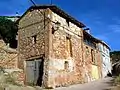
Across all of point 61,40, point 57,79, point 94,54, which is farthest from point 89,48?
Result: point 57,79

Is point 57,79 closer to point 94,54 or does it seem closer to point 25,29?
point 25,29

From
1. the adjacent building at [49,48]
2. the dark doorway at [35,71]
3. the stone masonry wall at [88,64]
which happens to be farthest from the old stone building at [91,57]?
the dark doorway at [35,71]

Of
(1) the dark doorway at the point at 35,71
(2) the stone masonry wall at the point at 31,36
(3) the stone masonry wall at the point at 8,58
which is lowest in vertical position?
(1) the dark doorway at the point at 35,71

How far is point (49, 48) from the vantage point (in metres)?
20.6

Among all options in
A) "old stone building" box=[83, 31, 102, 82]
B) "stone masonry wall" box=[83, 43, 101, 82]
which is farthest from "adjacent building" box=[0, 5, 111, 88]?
"old stone building" box=[83, 31, 102, 82]

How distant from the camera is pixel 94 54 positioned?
107 feet

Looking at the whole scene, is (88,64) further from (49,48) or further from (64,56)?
(49,48)

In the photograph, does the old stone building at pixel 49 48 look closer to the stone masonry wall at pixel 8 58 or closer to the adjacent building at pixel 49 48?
the adjacent building at pixel 49 48

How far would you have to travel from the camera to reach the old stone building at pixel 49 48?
67.8ft

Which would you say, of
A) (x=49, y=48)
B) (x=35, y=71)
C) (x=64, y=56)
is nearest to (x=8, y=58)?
(x=35, y=71)

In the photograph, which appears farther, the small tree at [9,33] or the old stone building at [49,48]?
the small tree at [9,33]

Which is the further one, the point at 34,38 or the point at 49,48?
the point at 34,38

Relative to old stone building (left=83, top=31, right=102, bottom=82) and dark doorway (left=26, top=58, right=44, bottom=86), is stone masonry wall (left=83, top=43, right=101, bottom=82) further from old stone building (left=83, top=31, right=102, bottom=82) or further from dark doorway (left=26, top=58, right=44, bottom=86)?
dark doorway (left=26, top=58, right=44, bottom=86)

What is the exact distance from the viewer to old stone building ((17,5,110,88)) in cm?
2067
